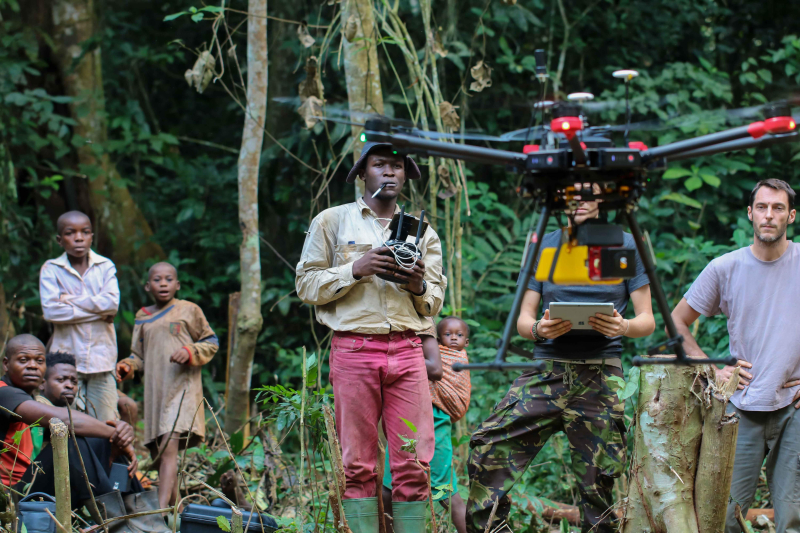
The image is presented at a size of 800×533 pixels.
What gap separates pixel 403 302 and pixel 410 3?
15.6 ft

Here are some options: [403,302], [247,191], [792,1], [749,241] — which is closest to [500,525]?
[403,302]

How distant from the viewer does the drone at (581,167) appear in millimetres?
2301

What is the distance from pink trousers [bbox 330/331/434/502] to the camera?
3.69 m

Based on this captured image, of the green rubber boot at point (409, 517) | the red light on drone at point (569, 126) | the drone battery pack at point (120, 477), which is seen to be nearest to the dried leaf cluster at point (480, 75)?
the green rubber boot at point (409, 517)

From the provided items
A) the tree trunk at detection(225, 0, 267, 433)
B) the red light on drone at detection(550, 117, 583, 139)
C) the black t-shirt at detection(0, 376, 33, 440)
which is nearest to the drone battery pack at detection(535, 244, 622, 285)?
the red light on drone at detection(550, 117, 583, 139)

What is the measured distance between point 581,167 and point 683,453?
202 centimetres

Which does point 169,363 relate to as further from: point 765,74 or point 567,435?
point 765,74

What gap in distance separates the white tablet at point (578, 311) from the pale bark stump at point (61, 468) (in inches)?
81.9

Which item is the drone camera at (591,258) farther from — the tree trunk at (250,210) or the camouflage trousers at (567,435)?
the tree trunk at (250,210)

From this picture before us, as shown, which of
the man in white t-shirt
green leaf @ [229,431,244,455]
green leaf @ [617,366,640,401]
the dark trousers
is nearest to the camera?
green leaf @ [617,366,640,401]

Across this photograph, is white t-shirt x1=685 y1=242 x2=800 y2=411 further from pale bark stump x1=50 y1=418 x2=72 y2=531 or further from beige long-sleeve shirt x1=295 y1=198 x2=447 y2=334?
pale bark stump x1=50 y1=418 x2=72 y2=531

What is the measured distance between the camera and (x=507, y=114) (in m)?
8.76

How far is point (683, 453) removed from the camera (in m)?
3.77

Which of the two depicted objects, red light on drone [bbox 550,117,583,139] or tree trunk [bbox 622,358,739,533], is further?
tree trunk [bbox 622,358,739,533]
